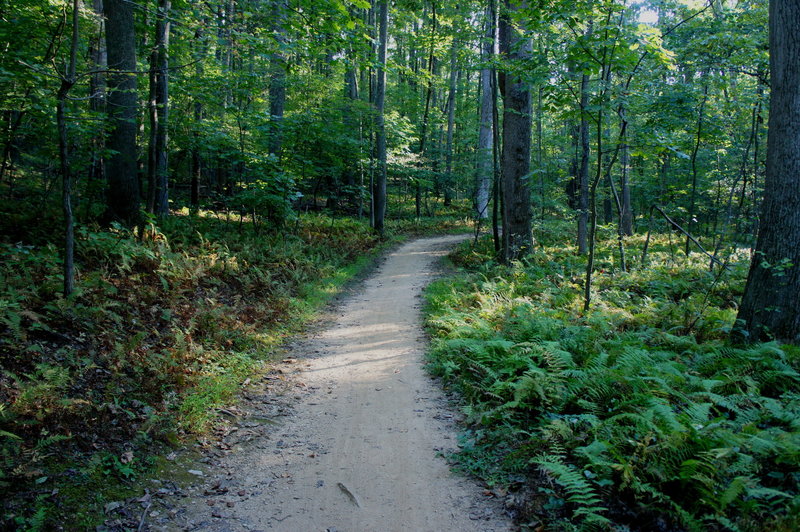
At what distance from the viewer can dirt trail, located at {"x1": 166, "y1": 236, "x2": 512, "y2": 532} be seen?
3.64 meters

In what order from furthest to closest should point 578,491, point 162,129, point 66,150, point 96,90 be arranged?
point 96,90, point 162,129, point 66,150, point 578,491

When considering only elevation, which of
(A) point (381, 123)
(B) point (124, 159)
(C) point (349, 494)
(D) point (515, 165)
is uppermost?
(A) point (381, 123)

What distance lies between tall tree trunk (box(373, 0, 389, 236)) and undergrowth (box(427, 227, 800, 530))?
40.8 feet

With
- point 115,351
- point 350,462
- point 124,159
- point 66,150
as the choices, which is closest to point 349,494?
point 350,462

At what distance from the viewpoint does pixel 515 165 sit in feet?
42.9

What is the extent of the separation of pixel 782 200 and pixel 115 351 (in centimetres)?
883

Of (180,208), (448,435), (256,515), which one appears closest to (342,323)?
(448,435)

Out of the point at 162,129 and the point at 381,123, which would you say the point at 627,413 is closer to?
the point at 162,129

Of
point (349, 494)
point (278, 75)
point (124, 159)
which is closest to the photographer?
point (349, 494)

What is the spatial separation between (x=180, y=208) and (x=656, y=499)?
17.2m

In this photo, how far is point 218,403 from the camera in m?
5.41

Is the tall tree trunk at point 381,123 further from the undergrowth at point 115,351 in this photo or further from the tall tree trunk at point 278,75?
the undergrowth at point 115,351

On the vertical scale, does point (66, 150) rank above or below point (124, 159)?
below

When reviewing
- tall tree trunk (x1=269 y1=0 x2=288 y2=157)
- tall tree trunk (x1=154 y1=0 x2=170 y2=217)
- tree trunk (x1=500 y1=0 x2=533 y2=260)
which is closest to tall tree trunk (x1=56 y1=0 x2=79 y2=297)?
tall tree trunk (x1=269 y1=0 x2=288 y2=157)
